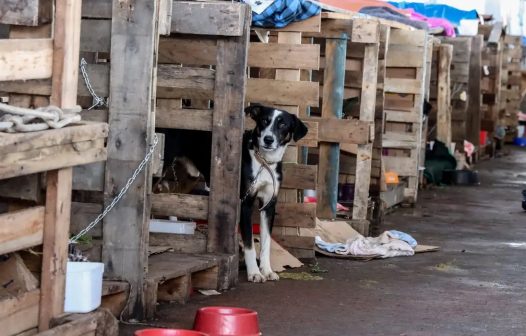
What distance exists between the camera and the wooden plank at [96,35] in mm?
7023

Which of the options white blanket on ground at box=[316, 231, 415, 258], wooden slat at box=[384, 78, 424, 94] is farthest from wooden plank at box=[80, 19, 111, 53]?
wooden slat at box=[384, 78, 424, 94]

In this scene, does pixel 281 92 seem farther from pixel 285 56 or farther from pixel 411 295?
pixel 411 295

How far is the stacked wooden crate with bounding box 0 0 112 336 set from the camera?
16.7 ft

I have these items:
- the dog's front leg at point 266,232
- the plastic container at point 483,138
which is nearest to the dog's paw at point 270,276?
the dog's front leg at point 266,232

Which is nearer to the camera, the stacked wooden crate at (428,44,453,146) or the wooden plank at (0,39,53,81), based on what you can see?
the wooden plank at (0,39,53,81)

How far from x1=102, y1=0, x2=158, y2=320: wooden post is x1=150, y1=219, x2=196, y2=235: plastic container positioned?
62.9 inches

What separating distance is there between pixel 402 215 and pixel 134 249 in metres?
7.38

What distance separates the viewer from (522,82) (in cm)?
3009

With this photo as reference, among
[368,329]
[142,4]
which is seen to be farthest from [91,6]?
[368,329]

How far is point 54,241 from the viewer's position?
5371 millimetres

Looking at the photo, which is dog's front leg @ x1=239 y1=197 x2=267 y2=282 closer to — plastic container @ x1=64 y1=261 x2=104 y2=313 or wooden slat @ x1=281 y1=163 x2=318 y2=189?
wooden slat @ x1=281 y1=163 x2=318 y2=189

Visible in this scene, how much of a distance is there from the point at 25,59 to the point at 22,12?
0.90 ft


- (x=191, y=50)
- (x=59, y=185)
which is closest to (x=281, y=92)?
(x=191, y=50)

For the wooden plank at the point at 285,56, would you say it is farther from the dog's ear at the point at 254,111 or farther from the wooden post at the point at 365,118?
the wooden post at the point at 365,118
